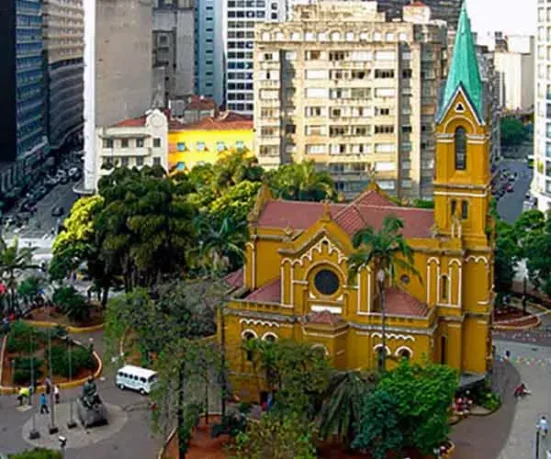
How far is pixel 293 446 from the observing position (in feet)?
141

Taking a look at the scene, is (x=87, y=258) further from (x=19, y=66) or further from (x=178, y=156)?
(x=19, y=66)

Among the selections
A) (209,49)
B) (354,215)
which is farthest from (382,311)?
(209,49)

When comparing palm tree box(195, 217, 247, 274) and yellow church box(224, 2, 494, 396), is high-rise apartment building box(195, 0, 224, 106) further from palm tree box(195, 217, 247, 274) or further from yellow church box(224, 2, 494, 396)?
yellow church box(224, 2, 494, 396)

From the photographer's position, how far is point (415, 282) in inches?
2370

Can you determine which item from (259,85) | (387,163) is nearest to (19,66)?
(259,85)

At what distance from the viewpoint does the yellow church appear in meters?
57.4

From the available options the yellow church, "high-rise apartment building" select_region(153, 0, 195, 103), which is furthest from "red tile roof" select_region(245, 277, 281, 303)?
"high-rise apartment building" select_region(153, 0, 195, 103)

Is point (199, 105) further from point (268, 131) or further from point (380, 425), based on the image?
point (380, 425)

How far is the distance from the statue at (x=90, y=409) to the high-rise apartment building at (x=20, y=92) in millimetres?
79623

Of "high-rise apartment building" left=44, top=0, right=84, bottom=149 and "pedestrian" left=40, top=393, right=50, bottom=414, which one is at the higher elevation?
Answer: "high-rise apartment building" left=44, top=0, right=84, bottom=149

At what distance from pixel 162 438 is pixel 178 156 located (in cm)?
6465

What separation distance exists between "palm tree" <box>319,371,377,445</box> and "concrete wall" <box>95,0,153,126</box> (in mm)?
73358

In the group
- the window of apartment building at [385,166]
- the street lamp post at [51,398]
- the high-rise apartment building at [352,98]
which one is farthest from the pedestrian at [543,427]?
the window of apartment building at [385,166]

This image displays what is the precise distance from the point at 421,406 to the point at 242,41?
12766 centimetres
